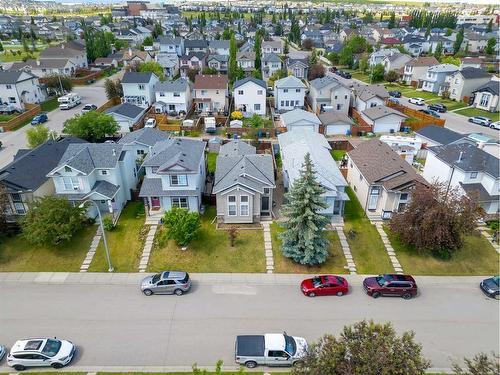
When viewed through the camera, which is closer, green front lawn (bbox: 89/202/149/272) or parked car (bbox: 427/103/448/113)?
green front lawn (bbox: 89/202/149/272)

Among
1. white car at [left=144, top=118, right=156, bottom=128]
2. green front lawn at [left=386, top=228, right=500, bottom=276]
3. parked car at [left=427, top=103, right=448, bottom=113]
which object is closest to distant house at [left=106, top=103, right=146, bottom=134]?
white car at [left=144, top=118, right=156, bottom=128]

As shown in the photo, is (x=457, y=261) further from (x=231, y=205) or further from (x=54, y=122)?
(x=54, y=122)

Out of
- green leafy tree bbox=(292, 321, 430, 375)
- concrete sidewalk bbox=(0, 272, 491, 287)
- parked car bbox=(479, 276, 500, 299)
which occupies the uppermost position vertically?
green leafy tree bbox=(292, 321, 430, 375)

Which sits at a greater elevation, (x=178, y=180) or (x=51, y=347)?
(x=178, y=180)

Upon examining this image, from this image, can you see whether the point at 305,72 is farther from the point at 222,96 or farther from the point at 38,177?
the point at 38,177

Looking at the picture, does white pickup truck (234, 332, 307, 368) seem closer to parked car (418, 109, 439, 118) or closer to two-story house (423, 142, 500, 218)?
two-story house (423, 142, 500, 218)

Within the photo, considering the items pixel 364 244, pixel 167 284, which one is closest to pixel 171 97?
pixel 167 284
